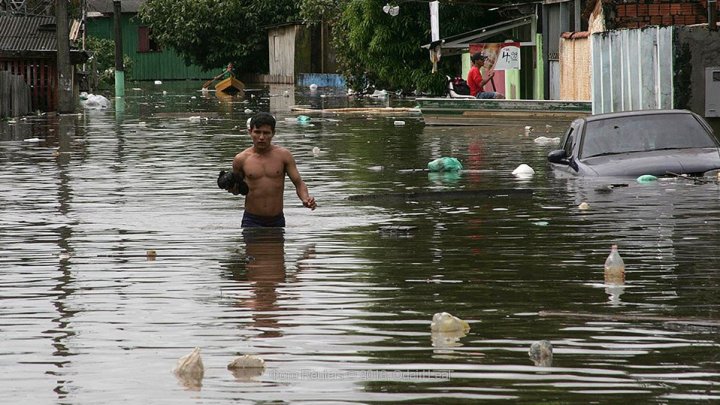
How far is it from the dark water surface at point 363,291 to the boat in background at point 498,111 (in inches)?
410

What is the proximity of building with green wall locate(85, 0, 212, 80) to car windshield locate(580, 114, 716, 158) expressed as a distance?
7647 centimetres

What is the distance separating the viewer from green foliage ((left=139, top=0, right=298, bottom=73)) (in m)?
81.1

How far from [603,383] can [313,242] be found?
612 cm

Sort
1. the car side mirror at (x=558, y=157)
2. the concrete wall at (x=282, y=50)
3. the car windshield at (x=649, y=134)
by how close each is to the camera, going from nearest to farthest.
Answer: the car windshield at (x=649, y=134) < the car side mirror at (x=558, y=157) < the concrete wall at (x=282, y=50)

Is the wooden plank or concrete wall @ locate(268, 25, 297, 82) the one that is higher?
concrete wall @ locate(268, 25, 297, 82)

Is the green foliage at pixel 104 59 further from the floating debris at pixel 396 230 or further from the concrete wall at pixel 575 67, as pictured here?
the floating debris at pixel 396 230

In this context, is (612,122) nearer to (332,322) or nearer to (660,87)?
(660,87)

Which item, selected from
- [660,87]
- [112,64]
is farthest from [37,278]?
[112,64]

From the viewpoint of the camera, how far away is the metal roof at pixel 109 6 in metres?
91.1

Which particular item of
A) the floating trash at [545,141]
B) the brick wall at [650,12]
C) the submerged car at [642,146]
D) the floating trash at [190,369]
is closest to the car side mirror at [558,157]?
the submerged car at [642,146]

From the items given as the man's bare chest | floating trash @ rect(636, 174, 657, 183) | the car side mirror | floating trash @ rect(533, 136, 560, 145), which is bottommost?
floating trash @ rect(636, 174, 657, 183)

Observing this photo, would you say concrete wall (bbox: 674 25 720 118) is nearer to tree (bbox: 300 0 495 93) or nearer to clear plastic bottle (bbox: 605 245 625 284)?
clear plastic bottle (bbox: 605 245 625 284)

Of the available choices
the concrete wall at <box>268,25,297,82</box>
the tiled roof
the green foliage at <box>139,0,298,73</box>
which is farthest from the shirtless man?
the green foliage at <box>139,0,298,73</box>

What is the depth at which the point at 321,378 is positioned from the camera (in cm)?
691
